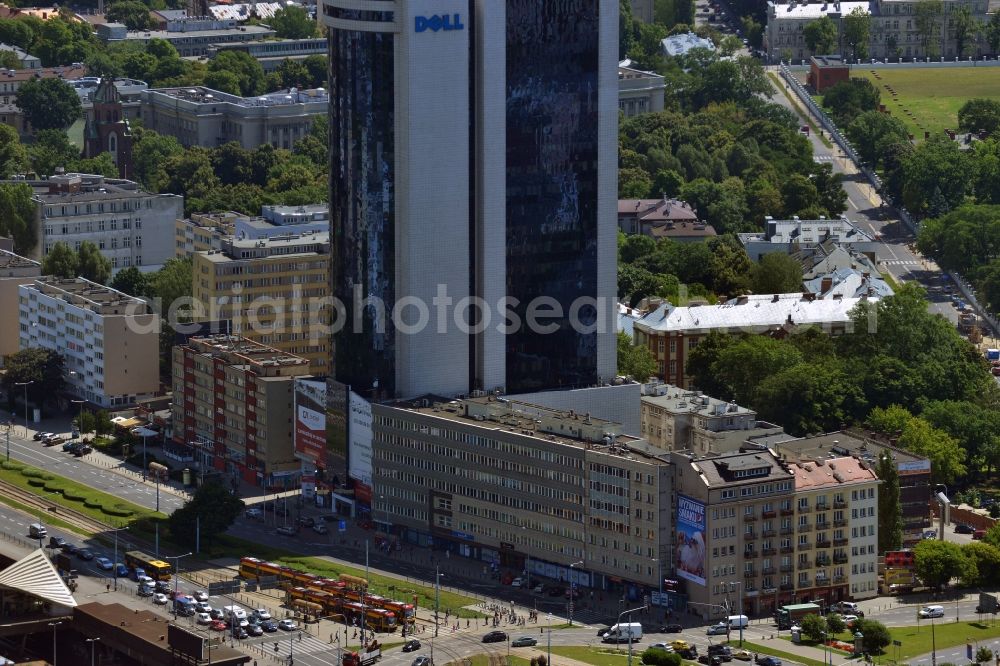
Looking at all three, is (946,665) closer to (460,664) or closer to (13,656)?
(460,664)

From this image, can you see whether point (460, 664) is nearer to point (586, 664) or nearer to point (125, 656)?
point (586, 664)

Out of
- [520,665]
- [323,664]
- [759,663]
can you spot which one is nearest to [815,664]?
[759,663]

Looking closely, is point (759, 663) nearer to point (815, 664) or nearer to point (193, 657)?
point (815, 664)

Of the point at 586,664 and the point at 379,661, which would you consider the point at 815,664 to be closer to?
the point at 586,664

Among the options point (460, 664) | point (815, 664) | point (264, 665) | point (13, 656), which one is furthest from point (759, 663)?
point (13, 656)

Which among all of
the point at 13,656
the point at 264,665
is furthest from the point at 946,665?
the point at 13,656

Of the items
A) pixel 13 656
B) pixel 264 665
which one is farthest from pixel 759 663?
pixel 13 656
